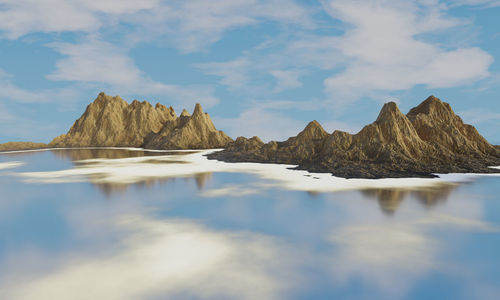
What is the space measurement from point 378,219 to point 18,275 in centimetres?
888

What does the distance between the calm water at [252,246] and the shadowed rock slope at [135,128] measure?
183 feet

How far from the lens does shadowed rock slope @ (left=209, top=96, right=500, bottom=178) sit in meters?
20.1

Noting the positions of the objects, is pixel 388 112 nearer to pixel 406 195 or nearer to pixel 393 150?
pixel 393 150

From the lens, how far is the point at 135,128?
80.9m

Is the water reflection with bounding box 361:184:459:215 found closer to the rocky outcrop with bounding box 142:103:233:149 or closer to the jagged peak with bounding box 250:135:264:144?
the jagged peak with bounding box 250:135:264:144

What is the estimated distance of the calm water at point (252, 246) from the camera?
200 inches

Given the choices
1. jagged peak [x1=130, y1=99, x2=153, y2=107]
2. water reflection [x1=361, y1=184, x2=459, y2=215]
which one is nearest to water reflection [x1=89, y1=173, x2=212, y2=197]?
water reflection [x1=361, y1=184, x2=459, y2=215]

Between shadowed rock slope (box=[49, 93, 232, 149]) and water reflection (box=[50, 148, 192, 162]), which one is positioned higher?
shadowed rock slope (box=[49, 93, 232, 149])

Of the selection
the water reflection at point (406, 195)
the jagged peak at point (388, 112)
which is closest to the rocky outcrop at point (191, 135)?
the jagged peak at point (388, 112)

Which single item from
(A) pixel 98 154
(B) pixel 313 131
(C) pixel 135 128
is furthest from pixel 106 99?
(B) pixel 313 131

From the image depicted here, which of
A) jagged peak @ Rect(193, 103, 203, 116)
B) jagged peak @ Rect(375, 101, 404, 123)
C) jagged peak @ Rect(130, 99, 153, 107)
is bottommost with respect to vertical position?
jagged peak @ Rect(375, 101, 404, 123)

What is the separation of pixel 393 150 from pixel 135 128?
72.4 m

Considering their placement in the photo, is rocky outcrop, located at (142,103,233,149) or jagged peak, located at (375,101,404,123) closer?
jagged peak, located at (375,101,404,123)

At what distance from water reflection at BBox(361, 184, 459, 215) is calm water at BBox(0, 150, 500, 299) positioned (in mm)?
79
